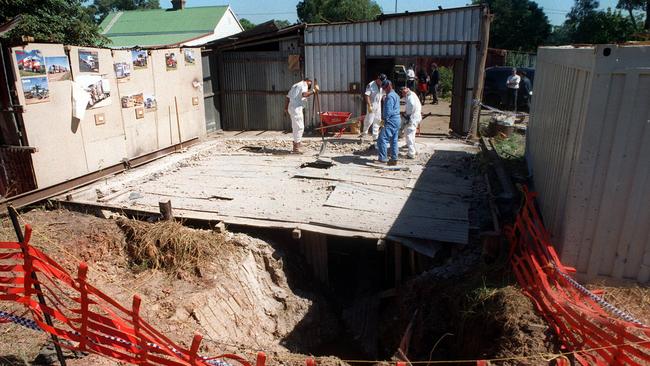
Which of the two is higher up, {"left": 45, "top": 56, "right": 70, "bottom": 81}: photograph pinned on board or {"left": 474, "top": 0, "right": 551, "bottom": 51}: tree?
{"left": 474, "top": 0, "right": 551, "bottom": 51}: tree

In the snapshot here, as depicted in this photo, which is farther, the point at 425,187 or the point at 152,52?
the point at 152,52

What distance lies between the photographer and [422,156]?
1051 cm

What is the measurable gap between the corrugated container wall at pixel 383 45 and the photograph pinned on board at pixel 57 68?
676 cm

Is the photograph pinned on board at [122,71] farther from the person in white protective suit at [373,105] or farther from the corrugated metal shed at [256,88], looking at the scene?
the person in white protective suit at [373,105]

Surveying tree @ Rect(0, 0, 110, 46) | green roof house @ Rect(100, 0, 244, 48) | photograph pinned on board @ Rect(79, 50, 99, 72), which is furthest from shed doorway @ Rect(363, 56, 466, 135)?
green roof house @ Rect(100, 0, 244, 48)

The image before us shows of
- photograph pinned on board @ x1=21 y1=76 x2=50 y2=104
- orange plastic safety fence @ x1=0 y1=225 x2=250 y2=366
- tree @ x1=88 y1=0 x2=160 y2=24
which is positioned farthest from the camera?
tree @ x1=88 y1=0 x2=160 y2=24

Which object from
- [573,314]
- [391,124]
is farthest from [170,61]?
[573,314]

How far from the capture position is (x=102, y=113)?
919 centimetres

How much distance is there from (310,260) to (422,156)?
4.24m

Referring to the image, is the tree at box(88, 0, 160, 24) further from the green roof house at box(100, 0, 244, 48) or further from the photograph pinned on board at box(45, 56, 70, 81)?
the photograph pinned on board at box(45, 56, 70, 81)

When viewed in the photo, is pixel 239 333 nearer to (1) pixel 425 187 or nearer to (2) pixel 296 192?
(2) pixel 296 192

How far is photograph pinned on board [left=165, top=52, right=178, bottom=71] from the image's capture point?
36.6ft

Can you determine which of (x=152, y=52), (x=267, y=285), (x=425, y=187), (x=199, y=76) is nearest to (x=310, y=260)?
(x=267, y=285)

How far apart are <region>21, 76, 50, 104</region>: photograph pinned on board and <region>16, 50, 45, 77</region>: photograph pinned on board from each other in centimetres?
9
